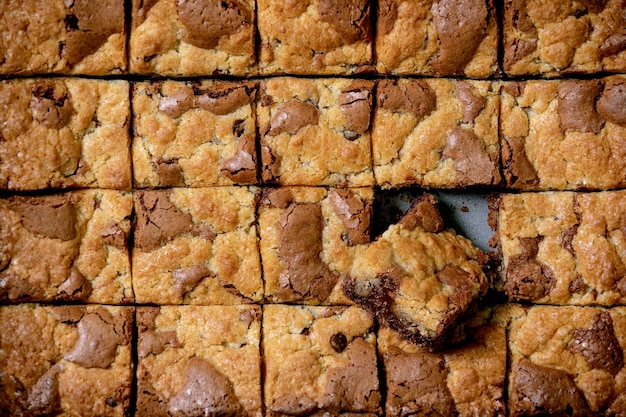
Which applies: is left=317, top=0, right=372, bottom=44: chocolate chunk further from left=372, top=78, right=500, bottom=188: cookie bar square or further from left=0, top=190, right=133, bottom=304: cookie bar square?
left=0, top=190, right=133, bottom=304: cookie bar square

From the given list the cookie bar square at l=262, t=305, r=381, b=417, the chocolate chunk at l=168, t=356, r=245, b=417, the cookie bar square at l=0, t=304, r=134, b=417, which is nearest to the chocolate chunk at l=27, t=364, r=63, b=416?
the cookie bar square at l=0, t=304, r=134, b=417

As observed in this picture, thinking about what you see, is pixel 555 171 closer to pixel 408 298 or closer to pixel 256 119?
pixel 408 298

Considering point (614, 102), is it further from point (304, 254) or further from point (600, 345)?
point (304, 254)

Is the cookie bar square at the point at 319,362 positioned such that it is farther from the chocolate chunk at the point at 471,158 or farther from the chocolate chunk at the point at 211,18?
the chocolate chunk at the point at 211,18

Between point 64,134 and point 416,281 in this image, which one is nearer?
point 416,281

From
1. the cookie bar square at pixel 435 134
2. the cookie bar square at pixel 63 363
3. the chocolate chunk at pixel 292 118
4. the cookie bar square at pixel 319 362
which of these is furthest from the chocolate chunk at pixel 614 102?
the cookie bar square at pixel 63 363

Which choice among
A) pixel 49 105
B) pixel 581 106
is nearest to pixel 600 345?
pixel 581 106

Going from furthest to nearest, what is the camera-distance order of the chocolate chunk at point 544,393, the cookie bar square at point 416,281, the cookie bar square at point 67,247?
the cookie bar square at point 67,247 → the chocolate chunk at point 544,393 → the cookie bar square at point 416,281
